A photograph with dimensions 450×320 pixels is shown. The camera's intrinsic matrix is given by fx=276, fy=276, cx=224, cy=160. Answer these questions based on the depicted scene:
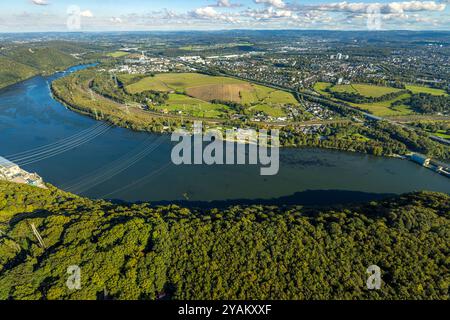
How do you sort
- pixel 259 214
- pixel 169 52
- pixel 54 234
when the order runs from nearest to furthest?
pixel 54 234, pixel 259 214, pixel 169 52

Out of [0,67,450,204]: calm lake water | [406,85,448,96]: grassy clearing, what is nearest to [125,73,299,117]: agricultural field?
[0,67,450,204]: calm lake water

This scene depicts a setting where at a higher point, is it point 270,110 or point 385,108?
point 270,110

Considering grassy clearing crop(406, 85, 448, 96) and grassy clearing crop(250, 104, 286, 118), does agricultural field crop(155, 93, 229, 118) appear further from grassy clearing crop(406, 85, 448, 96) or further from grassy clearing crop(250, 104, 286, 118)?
grassy clearing crop(406, 85, 448, 96)

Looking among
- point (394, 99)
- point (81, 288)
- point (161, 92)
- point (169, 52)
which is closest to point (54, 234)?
point (81, 288)

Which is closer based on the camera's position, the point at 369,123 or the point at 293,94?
the point at 369,123

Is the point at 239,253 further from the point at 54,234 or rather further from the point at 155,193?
the point at 155,193
